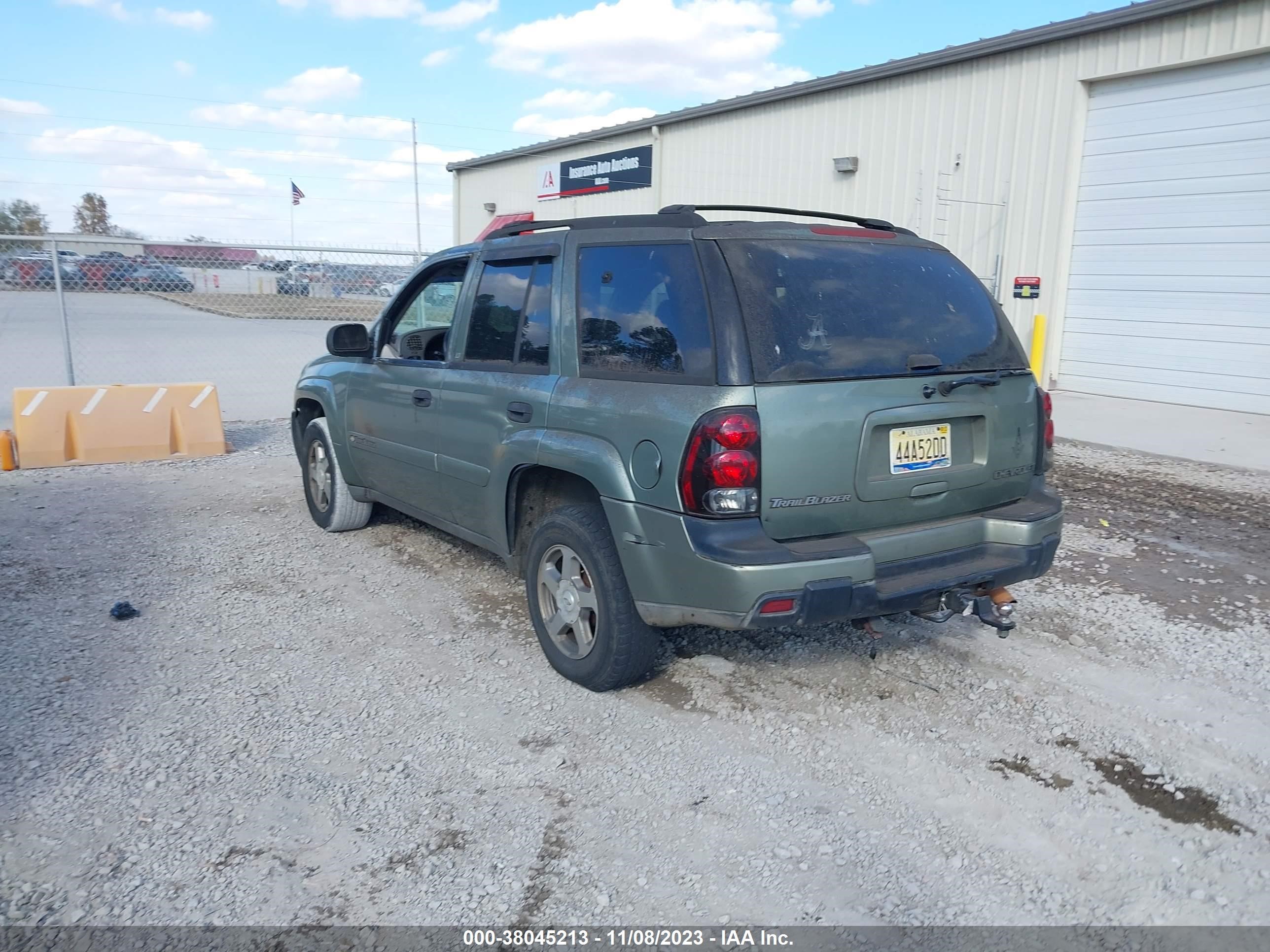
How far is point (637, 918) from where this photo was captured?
2.63 meters

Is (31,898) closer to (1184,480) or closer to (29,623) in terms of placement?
(29,623)

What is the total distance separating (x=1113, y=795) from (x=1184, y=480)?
579 centimetres

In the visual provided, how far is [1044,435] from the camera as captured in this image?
413 cm

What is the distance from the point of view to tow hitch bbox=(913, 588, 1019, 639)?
361 centimetres

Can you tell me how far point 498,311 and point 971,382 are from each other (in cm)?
216

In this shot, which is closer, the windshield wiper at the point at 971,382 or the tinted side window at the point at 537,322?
the windshield wiper at the point at 971,382

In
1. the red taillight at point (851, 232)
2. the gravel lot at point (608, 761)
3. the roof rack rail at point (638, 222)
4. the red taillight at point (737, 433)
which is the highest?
the roof rack rail at point (638, 222)

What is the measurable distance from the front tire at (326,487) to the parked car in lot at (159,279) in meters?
5.03

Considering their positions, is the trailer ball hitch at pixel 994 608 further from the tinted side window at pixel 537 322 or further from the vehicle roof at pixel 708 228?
the tinted side window at pixel 537 322

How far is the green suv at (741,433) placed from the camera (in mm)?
3320

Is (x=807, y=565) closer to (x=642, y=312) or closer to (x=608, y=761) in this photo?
(x=608, y=761)

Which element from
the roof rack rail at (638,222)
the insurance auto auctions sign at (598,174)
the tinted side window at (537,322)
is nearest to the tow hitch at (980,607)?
the roof rack rail at (638,222)

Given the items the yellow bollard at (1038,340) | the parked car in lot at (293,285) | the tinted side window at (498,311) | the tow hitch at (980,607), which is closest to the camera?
the tow hitch at (980,607)

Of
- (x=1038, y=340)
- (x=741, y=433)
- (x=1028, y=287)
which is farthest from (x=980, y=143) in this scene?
(x=741, y=433)
